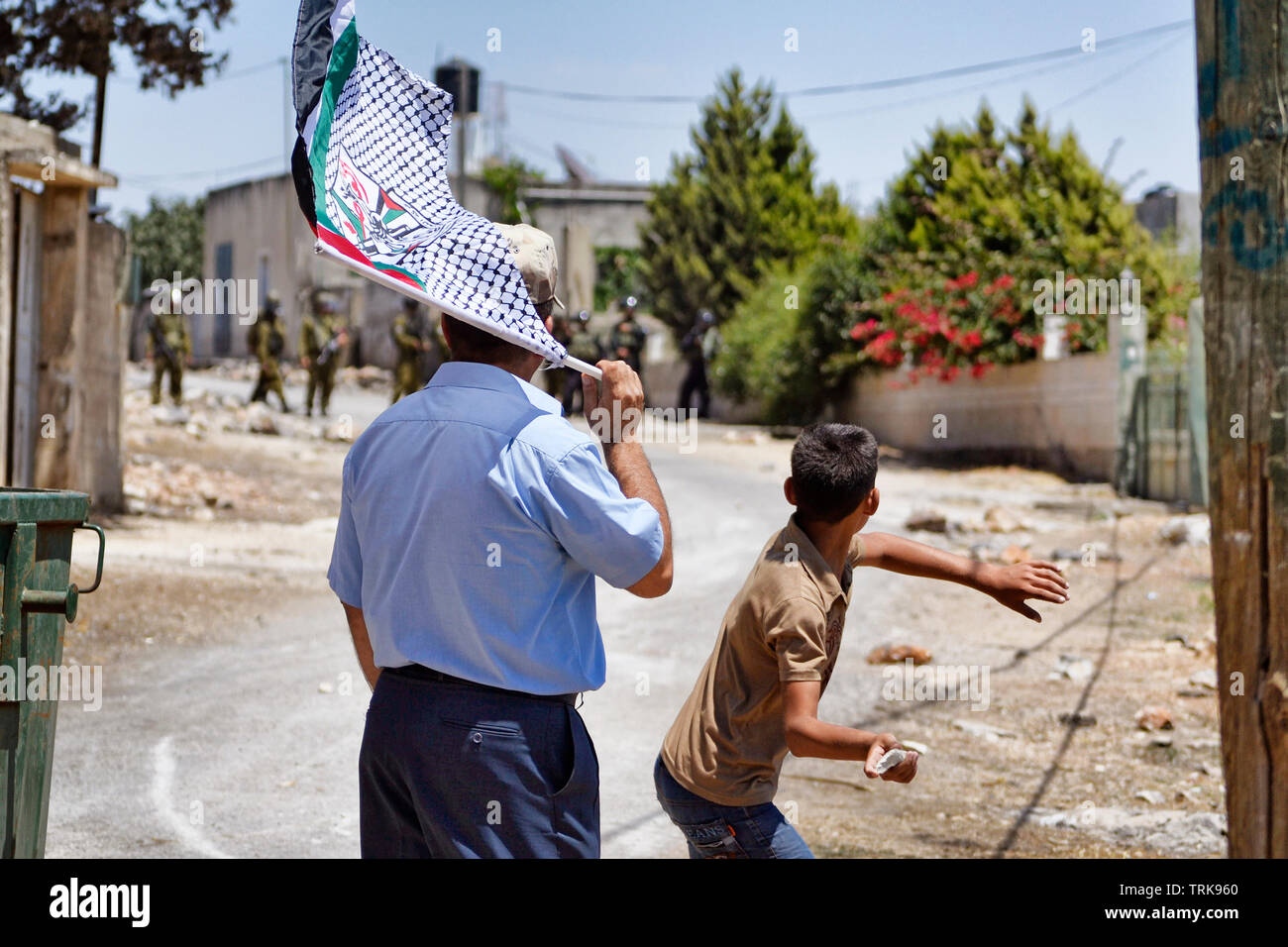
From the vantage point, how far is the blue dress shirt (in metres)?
2.12

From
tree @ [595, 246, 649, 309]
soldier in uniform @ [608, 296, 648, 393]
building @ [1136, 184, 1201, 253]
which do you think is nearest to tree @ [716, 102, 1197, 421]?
soldier in uniform @ [608, 296, 648, 393]

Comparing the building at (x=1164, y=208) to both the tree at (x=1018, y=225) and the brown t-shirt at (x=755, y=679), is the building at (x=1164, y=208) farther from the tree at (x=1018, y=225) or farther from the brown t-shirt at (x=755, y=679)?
the brown t-shirt at (x=755, y=679)

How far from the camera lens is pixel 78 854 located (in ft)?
13.8

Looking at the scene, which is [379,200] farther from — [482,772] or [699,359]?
[699,359]

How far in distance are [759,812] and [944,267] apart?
57.1 ft

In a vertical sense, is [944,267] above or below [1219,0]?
above

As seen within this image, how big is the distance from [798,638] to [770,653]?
10 centimetres

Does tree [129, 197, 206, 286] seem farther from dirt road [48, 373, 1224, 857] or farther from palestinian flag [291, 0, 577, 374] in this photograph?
palestinian flag [291, 0, 577, 374]

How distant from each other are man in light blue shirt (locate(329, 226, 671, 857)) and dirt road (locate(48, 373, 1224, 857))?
2420 millimetres

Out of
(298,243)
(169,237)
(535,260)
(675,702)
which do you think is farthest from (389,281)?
(169,237)

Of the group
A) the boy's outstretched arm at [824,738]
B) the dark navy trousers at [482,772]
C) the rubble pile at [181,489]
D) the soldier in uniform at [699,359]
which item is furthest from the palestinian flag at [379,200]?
the soldier in uniform at [699,359]

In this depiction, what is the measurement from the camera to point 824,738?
7.57ft
